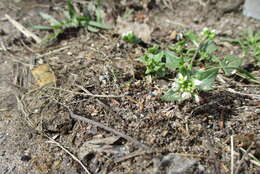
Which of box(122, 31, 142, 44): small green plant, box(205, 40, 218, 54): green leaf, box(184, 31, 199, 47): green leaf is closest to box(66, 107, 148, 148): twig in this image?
box(122, 31, 142, 44): small green plant

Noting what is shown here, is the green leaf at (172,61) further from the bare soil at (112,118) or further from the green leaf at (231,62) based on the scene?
the green leaf at (231,62)

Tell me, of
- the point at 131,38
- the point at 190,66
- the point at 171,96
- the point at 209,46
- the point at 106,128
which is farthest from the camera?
the point at 131,38

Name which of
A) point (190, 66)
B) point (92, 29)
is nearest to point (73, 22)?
point (92, 29)

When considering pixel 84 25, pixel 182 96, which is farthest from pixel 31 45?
pixel 182 96

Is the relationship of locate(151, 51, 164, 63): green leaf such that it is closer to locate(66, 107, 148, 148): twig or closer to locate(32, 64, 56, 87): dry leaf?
locate(66, 107, 148, 148): twig

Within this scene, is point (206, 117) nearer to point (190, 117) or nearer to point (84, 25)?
point (190, 117)

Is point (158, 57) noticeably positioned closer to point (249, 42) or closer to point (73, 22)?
point (249, 42)
